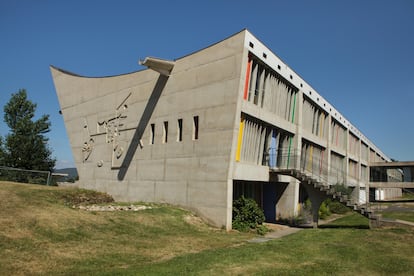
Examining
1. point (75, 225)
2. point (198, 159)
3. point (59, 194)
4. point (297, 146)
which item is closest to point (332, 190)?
point (297, 146)

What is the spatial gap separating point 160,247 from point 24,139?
35494mm

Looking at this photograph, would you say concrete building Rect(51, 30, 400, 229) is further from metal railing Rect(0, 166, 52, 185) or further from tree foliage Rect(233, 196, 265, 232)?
metal railing Rect(0, 166, 52, 185)

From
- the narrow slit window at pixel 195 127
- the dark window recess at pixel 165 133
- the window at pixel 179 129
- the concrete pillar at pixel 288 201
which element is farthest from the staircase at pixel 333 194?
the dark window recess at pixel 165 133

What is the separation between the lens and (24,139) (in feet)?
133

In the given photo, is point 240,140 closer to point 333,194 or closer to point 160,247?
point 333,194

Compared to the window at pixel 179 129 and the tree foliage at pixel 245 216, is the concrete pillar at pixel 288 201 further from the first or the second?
the window at pixel 179 129

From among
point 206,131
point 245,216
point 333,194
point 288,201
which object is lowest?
point 245,216

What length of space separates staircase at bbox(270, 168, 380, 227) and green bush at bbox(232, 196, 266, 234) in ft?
11.8

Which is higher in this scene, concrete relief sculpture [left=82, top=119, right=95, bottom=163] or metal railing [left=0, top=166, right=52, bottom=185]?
concrete relief sculpture [left=82, top=119, right=95, bottom=163]

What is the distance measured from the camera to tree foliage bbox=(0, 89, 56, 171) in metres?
40.1

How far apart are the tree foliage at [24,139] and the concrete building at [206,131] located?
11.3m

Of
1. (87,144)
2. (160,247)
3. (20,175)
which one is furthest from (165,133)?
(20,175)

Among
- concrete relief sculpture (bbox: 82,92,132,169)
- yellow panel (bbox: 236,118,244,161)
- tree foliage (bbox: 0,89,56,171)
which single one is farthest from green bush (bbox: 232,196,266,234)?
tree foliage (bbox: 0,89,56,171)

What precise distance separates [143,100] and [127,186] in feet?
22.7
